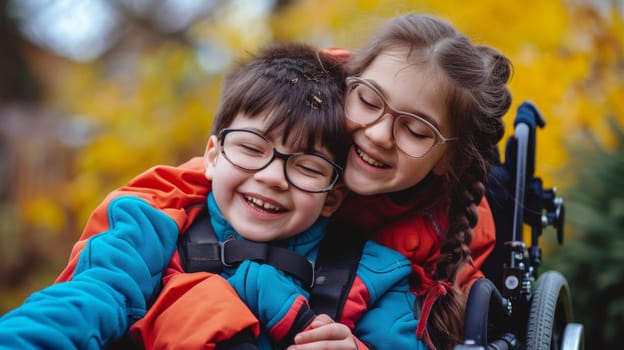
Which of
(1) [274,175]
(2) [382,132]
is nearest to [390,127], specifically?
(2) [382,132]

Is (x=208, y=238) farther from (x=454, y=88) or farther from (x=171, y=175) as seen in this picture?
(x=454, y=88)

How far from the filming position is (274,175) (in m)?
2.10

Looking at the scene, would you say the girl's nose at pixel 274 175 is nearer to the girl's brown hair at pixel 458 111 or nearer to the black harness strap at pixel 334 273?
the black harness strap at pixel 334 273

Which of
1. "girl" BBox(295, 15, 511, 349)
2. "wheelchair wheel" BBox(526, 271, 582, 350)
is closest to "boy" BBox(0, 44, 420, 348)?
"girl" BBox(295, 15, 511, 349)

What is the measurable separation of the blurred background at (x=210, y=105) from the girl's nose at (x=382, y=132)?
17.8 inches

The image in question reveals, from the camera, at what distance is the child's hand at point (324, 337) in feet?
6.35

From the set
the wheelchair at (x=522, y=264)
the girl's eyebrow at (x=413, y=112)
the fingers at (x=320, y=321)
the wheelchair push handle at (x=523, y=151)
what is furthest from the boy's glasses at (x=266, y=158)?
the wheelchair push handle at (x=523, y=151)

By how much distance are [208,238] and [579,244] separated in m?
2.64

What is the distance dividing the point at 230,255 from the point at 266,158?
0.99 ft

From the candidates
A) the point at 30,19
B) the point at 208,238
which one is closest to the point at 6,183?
the point at 30,19

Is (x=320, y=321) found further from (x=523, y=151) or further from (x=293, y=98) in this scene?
(x=523, y=151)

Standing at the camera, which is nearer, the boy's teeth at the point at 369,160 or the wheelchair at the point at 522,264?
the boy's teeth at the point at 369,160

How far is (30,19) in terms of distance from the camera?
10734 millimetres

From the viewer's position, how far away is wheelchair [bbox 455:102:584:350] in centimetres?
238
